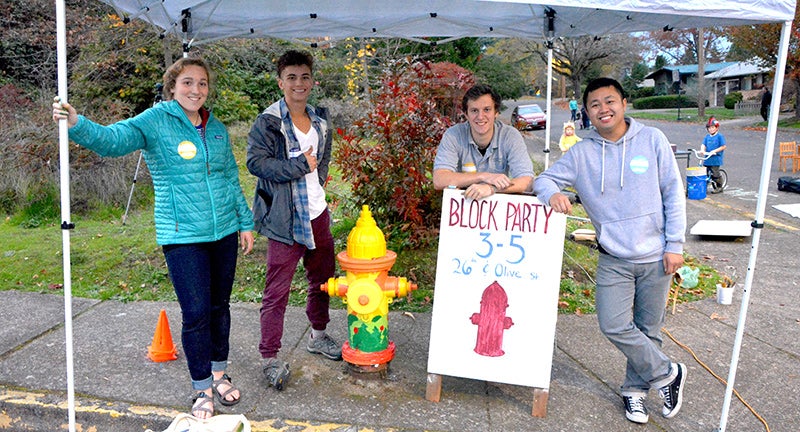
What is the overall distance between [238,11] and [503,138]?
104 inches

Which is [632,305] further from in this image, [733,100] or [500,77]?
[733,100]

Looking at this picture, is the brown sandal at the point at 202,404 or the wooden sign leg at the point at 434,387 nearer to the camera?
the brown sandal at the point at 202,404

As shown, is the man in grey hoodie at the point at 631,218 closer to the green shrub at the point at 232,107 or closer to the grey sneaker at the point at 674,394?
the grey sneaker at the point at 674,394

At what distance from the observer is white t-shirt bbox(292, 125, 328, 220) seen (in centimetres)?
380

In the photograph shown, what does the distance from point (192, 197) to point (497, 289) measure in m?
1.80

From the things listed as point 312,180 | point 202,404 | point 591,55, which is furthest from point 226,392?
point 591,55

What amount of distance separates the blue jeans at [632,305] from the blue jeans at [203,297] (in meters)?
2.15

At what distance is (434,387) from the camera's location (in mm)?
3650

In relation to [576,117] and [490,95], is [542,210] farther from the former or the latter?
[576,117]

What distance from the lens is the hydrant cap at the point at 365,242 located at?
3691mm

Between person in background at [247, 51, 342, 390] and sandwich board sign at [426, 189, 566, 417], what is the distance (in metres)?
0.87


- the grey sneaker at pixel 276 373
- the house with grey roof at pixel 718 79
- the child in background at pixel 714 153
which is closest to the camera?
the grey sneaker at pixel 276 373

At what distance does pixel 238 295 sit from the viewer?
18.2ft

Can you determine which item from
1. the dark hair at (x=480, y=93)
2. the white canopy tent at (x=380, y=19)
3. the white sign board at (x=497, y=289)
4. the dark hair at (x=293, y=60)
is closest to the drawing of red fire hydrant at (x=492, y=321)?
the white sign board at (x=497, y=289)
